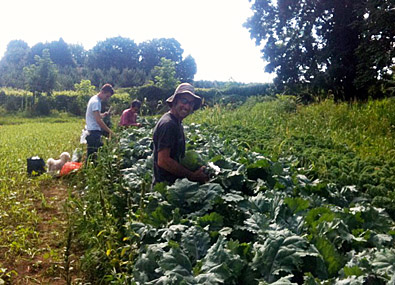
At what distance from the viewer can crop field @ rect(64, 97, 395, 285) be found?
6.28ft

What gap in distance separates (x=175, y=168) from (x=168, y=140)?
266 mm

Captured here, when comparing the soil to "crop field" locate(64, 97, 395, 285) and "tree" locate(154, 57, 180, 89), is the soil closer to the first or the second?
"crop field" locate(64, 97, 395, 285)

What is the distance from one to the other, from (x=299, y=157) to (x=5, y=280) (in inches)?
Answer: 155

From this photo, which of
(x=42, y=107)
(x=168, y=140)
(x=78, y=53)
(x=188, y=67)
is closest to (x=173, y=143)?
(x=168, y=140)

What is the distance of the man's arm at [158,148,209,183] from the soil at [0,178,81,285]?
100cm

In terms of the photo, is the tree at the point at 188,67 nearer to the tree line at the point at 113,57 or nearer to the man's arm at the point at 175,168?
the tree line at the point at 113,57

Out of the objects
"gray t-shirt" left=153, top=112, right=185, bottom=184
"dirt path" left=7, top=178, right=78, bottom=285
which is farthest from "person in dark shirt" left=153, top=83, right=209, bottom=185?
"dirt path" left=7, top=178, right=78, bottom=285

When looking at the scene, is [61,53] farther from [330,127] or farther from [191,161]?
[191,161]

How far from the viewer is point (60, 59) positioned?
6141 cm

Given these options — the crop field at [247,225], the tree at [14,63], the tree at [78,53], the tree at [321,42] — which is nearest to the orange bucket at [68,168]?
the crop field at [247,225]

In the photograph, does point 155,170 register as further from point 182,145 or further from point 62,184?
point 62,184

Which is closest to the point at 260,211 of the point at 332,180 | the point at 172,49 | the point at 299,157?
the point at 332,180

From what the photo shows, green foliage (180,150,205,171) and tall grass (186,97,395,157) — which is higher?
tall grass (186,97,395,157)

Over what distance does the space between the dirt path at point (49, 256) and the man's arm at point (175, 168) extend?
39.1 inches
